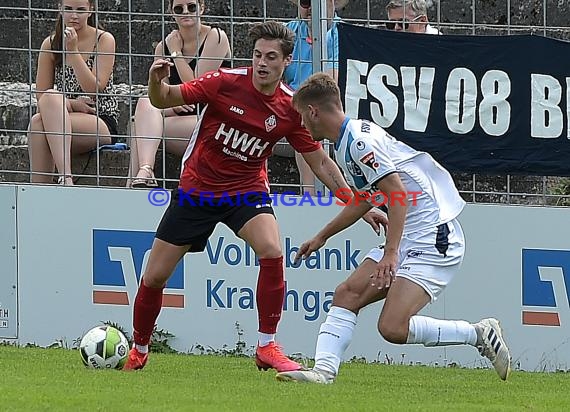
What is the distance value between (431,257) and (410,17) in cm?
341

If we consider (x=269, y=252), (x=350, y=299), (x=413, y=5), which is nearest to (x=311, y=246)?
(x=350, y=299)

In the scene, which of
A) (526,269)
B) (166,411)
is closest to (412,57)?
(526,269)

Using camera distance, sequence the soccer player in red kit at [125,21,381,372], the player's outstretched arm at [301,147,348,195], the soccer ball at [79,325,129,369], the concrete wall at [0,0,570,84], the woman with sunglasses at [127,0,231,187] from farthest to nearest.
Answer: the concrete wall at [0,0,570,84]
the woman with sunglasses at [127,0,231,187]
the player's outstretched arm at [301,147,348,195]
the soccer player in red kit at [125,21,381,372]
the soccer ball at [79,325,129,369]

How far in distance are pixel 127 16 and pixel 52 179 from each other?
1.79 meters

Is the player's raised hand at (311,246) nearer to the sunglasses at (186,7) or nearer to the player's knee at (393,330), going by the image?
the player's knee at (393,330)

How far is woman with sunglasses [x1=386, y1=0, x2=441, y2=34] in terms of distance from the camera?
10961 millimetres

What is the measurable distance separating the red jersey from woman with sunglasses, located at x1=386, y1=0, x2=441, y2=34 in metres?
2.31

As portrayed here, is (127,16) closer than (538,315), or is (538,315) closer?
(538,315)

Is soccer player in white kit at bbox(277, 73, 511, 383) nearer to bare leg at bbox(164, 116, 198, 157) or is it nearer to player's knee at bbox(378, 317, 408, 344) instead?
player's knee at bbox(378, 317, 408, 344)

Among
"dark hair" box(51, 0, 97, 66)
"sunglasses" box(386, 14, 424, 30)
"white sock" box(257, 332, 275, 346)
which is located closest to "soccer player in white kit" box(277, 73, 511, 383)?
"white sock" box(257, 332, 275, 346)

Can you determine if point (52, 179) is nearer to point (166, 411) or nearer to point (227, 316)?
point (227, 316)

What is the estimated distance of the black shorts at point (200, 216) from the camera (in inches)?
346

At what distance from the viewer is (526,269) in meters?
10.6

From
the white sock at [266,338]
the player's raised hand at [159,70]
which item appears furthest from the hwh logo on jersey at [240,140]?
the white sock at [266,338]
